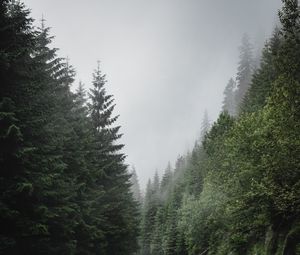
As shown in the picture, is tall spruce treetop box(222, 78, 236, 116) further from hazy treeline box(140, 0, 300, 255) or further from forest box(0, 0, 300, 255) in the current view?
forest box(0, 0, 300, 255)

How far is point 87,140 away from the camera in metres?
27.8

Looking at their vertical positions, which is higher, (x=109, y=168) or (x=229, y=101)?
(x=229, y=101)

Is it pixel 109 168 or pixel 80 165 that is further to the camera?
pixel 109 168

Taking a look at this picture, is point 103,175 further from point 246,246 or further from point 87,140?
point 246,246

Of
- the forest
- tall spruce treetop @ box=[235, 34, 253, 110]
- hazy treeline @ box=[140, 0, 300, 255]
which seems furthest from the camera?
tall spruce treetop @ box=[235, 34, 253, 110]

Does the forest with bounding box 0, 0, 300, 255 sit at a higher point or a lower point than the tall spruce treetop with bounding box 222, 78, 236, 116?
lower

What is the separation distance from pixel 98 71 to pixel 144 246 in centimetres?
5993

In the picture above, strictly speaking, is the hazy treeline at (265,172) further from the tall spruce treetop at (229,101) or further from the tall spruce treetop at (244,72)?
the tall spruce treetop at (229,101)

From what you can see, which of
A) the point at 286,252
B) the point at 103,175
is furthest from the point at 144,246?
the point at 286,252

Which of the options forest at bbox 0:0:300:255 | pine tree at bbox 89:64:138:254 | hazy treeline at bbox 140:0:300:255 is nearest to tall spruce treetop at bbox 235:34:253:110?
hazy treeline at bbox 140:0:300:255

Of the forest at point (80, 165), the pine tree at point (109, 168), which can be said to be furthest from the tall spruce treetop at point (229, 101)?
the pine tree at point (109, 168)

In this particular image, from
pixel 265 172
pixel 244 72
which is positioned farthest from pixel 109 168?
pixel 244 72

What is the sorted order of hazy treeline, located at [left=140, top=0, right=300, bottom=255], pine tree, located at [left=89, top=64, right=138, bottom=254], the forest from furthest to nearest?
pine tree, located at [left=89, top=64, right=138, bottom=254] < the forest < hazy treeline, located at [left=140, top=0, right=300, bottom=255]

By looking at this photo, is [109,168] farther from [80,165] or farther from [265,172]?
[265,172]
